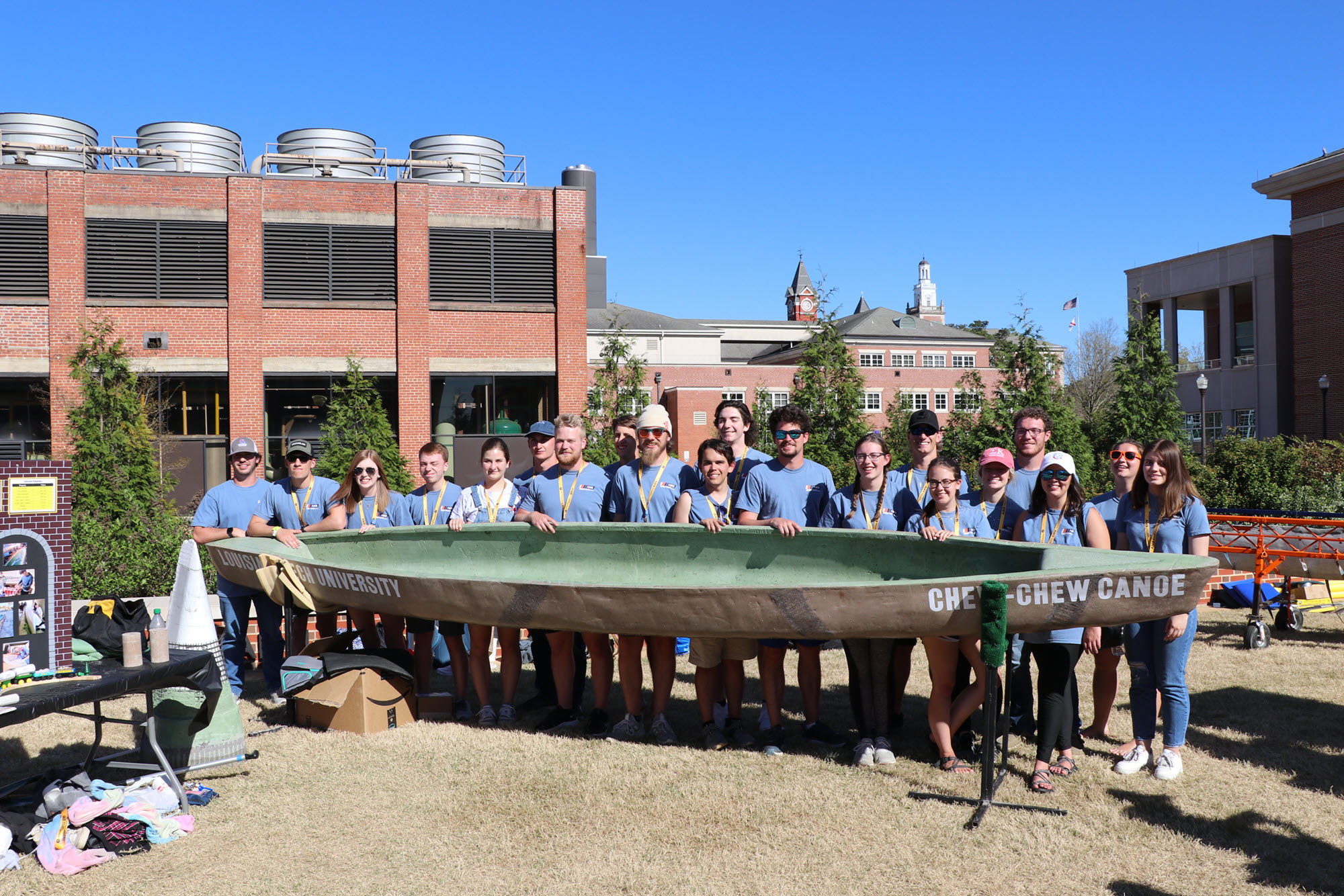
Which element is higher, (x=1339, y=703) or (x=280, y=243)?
(x=280, y=243)

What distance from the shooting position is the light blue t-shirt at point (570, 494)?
20.2 ft

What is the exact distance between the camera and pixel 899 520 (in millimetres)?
5566

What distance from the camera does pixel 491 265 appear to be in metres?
23.7

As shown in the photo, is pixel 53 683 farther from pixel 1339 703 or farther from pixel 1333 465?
pixel 1333 465

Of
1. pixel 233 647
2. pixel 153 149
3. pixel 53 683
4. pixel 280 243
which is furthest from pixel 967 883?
pixel 153 149

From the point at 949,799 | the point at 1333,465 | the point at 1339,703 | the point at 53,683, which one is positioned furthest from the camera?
the point at 1333,465

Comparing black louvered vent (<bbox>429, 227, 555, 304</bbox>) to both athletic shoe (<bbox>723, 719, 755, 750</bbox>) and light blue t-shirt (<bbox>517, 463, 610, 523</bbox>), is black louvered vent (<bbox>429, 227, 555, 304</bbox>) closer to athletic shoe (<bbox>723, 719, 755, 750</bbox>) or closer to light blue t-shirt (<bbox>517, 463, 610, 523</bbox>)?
light blue t-shirt (<bbox>517, 463, 610, 523</bbox>)

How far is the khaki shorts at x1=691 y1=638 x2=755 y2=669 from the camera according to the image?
16.5 feet

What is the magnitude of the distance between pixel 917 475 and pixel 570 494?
7.44 ft

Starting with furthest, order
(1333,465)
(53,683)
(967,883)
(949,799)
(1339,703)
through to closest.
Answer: (1333,465)
(1339,703)
(949,799)
(53,683)
(967,883)

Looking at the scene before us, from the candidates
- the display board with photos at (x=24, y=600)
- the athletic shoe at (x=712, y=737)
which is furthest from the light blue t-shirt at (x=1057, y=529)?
the display board with photos at (x=24, y=600)

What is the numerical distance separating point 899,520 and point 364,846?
3.40 m

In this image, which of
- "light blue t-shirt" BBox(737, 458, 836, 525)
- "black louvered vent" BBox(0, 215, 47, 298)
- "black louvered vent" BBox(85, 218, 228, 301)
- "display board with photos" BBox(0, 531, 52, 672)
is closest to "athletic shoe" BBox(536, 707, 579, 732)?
"light blue t-shirt" BBox(737, 458, 836, 525)

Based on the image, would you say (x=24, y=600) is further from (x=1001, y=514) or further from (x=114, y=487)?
(x=114, y=487)
